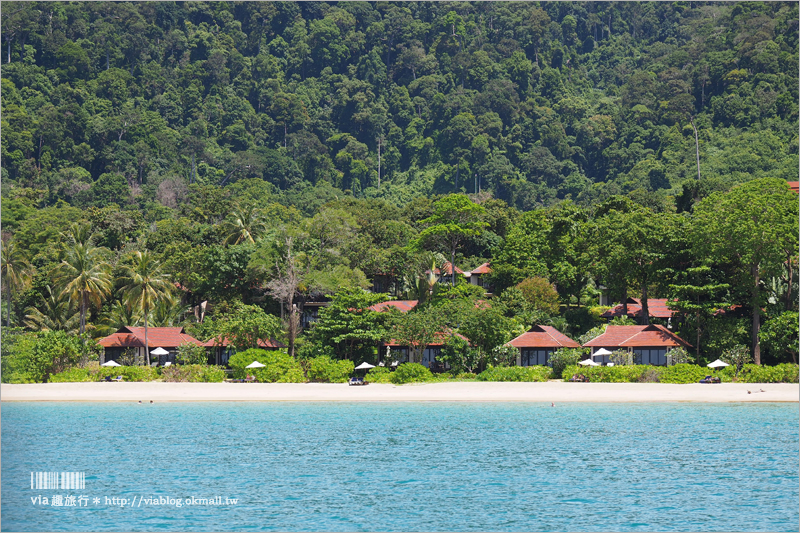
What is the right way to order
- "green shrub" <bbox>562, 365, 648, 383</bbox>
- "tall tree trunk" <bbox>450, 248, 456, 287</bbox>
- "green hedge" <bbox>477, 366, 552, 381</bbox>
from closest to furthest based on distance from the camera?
"green shrub" <bbox>562, 365, 648, 383</bbox> < "green hedge" <bbox>477, 366, 552, 381</bbox> < "tall tree trunk" <bbox>450, 248, 456, 287</bbox>

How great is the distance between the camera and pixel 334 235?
68875 millimetres

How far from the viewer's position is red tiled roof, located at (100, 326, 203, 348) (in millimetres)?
59219

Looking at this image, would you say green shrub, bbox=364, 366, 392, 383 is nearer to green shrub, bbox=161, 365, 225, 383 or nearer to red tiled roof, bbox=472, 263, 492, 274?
green shrub, bbox=161, 365, 225, 383

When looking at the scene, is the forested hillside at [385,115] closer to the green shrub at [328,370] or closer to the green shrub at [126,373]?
the green shrub at [126,373]

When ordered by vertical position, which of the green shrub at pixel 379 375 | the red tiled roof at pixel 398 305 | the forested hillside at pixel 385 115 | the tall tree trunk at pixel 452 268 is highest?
the forested hillside at pixel 385 115

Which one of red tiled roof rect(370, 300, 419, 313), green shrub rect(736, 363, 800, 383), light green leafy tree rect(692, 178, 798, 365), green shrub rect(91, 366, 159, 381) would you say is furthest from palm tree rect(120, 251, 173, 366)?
green shrub rect(736, 363, 800, 383)

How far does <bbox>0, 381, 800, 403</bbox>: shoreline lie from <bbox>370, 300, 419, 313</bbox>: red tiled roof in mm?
7370

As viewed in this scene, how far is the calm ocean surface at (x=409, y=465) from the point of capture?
24.4 m

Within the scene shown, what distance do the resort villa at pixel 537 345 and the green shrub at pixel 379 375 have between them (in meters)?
7.73

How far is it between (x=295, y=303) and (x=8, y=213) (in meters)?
41.5

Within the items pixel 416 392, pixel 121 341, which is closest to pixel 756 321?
pixel 416 392

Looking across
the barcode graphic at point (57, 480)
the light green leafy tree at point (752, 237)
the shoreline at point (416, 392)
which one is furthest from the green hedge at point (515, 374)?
the barcode graphic at point (57, 480)

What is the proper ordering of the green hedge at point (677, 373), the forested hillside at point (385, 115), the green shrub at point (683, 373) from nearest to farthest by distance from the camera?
1. the green hedge at point (677, 373)
2. the green shrub at point (683, 373)
3. the forested hillside at point (385, 115)

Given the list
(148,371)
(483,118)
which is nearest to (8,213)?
(148,371)
